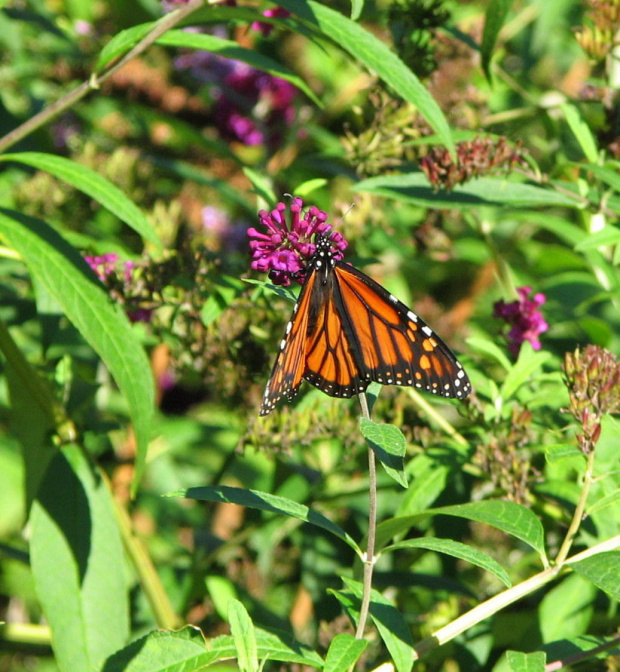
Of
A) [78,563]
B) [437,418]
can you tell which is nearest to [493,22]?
[437,418]

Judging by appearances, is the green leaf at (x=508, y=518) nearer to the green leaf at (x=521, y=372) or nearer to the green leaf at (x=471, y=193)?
the green leaf at (x=521, y=372)

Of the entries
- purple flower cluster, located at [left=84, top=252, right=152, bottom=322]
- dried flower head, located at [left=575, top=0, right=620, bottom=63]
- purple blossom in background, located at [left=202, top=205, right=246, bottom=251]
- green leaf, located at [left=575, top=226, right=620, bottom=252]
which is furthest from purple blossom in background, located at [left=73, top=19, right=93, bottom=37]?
green leaf, located at [left=575, top=226, right=620, bottom=252]

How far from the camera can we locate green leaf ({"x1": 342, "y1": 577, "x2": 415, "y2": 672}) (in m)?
1.27

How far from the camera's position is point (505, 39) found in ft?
11.4

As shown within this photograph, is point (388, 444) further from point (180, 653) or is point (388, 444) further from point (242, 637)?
point (180, 653)

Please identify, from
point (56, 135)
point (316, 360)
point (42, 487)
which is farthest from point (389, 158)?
point (56, 135)

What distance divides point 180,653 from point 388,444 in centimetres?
49

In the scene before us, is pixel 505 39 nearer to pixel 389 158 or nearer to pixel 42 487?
pixel 389 158

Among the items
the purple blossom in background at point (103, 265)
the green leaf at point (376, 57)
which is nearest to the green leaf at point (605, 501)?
the green leaf at point (376, 57)

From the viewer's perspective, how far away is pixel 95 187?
1.74 m

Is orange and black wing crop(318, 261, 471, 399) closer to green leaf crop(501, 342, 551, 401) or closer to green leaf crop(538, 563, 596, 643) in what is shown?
green leaf crop(501, 342, 551, 401)

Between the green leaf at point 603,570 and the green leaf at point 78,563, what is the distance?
38.3 inches

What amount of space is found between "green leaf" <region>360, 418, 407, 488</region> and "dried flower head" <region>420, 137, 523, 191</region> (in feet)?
2.65

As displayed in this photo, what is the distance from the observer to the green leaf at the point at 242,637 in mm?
1162
